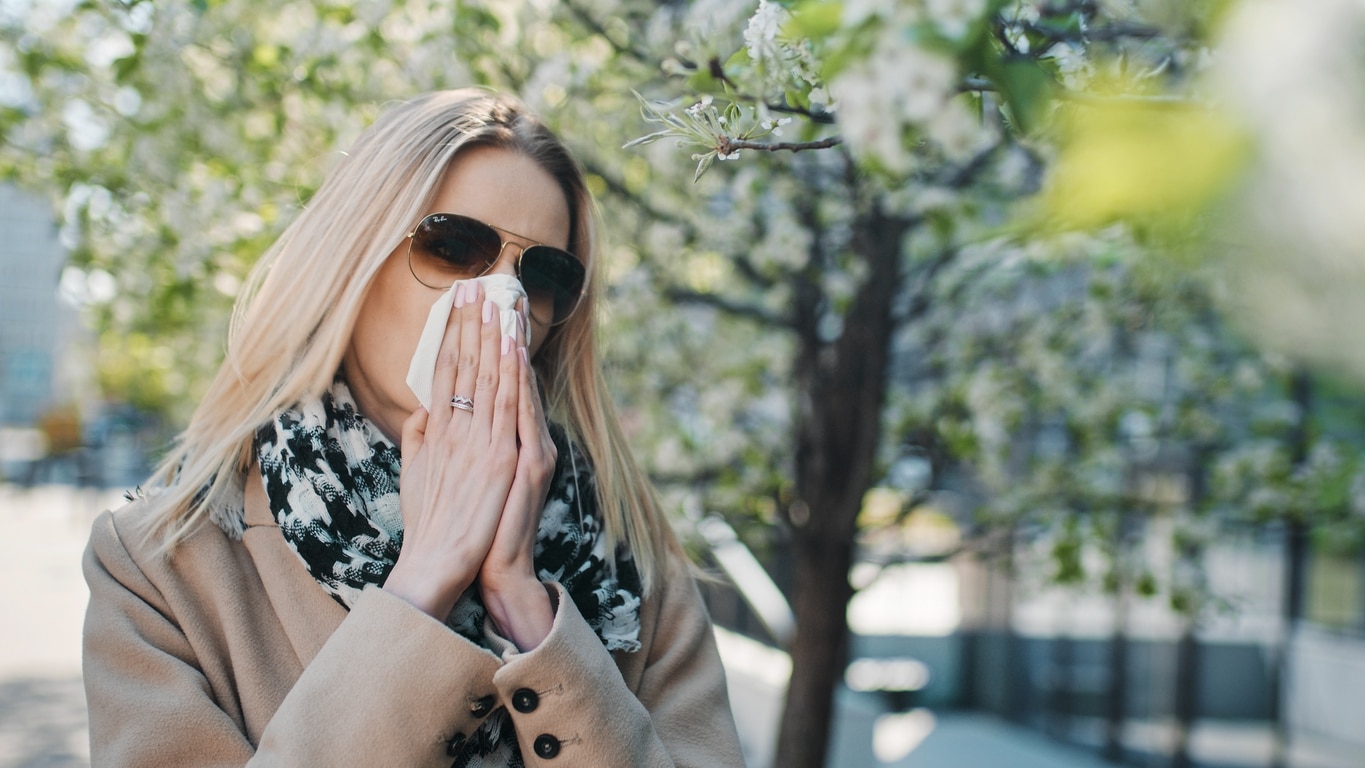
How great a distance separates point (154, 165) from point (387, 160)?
1921 mm

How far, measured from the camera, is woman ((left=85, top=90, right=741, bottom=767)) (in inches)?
53.3

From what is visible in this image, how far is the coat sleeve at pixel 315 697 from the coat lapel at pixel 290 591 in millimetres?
138

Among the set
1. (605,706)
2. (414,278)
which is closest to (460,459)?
(414,278)

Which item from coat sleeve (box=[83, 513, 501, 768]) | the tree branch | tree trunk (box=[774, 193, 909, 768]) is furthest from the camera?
tree trunk (box=[774, 193, 909, 768])

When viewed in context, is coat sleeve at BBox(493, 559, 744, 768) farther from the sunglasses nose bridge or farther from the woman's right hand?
the sunglasses nose bridge

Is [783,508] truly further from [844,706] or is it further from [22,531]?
[22,531]

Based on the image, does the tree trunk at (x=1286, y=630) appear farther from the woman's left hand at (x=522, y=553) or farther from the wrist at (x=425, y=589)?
the wrist at (x=425, y=589)

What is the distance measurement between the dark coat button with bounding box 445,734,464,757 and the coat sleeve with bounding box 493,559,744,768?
0.07 metres

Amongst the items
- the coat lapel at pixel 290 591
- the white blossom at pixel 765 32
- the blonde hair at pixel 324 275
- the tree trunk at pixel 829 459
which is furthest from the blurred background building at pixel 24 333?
the white blossom at pixel 765 32

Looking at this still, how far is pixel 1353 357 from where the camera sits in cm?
60

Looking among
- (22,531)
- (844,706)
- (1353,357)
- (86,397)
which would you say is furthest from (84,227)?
(86,397)

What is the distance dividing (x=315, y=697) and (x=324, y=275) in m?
0.64

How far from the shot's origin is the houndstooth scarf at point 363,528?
149cm

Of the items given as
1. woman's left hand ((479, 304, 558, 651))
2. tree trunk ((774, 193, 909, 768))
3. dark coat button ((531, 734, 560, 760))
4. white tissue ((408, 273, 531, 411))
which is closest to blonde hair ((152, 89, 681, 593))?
white tissue ((408, 273, 531, 411))
